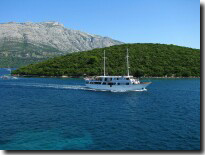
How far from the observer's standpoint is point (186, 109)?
52.8 metres

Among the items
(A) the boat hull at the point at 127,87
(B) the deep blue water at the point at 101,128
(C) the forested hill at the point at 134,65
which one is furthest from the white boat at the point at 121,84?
(C) the forested hill at the point at 134,65

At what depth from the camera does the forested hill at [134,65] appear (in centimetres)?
16038

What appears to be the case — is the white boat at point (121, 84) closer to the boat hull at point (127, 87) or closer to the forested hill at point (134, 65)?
the boat hull at point (127, 87)

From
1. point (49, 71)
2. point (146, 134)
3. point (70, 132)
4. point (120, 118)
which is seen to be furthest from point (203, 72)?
point (49, 71)

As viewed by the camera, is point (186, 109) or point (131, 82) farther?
point (131, 82)

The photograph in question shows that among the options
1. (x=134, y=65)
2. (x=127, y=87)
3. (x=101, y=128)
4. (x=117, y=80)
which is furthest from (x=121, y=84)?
(x=134, y=65)

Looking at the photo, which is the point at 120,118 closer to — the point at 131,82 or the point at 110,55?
the point at 131,82

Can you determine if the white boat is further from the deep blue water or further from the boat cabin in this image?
the deep blue water

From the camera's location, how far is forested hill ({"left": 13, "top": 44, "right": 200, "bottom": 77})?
160 m

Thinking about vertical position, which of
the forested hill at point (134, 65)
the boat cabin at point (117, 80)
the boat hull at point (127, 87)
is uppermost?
the forested hill at point (134, 65)

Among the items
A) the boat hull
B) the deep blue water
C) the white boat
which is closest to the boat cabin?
Answer: the white boat

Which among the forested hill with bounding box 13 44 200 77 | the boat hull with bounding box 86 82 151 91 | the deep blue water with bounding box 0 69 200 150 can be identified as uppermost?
the forested hill with bounding box 13 44 200 77

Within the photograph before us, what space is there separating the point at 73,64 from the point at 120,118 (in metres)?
142

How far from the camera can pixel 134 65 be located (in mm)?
173250
